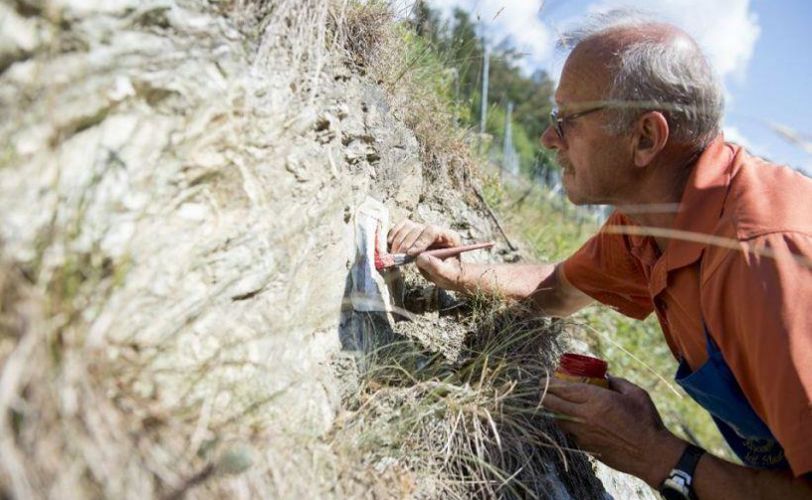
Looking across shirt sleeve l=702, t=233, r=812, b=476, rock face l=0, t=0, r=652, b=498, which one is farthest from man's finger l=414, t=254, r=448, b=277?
shirt sleeve l=702, t=233, r=812, b=476

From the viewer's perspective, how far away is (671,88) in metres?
2.08

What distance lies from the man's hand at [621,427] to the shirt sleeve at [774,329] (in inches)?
12.7

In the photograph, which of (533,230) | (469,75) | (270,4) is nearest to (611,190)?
(270,4)

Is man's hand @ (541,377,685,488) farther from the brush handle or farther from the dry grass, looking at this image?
the brush handle

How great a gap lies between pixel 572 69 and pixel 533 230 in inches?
93.4

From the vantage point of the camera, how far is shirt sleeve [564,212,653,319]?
8.30ft

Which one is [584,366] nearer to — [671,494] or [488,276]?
[671,494]

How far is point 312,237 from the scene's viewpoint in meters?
1.90

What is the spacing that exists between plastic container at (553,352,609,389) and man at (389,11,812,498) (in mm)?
41

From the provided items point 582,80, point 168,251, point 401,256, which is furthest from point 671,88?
point 168,251

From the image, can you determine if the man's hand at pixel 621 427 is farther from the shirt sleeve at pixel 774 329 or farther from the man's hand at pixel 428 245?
the man's hand at pixel 428 245

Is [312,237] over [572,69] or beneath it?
beneath

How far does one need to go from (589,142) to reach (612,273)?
64 centimetres

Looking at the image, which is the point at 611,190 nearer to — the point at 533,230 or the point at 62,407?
the point at 62,407
